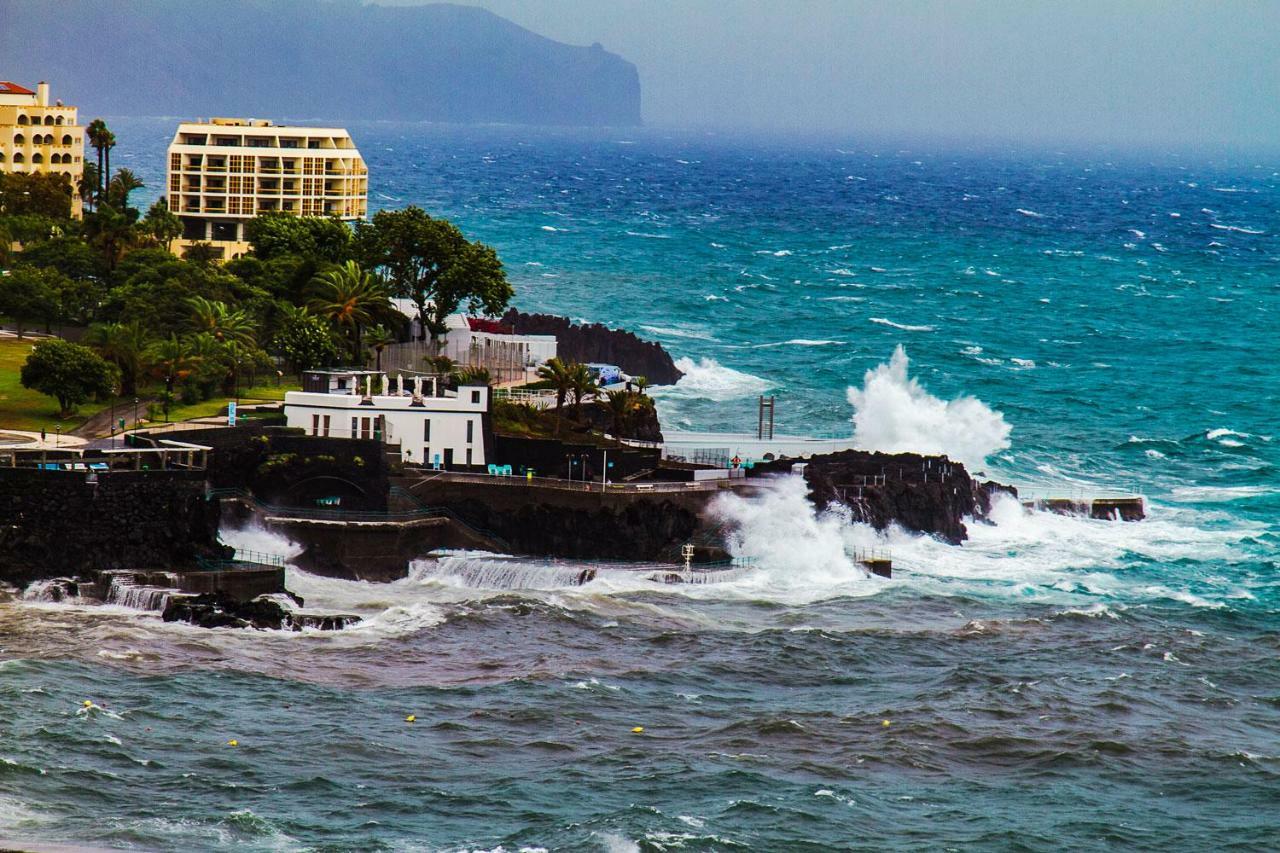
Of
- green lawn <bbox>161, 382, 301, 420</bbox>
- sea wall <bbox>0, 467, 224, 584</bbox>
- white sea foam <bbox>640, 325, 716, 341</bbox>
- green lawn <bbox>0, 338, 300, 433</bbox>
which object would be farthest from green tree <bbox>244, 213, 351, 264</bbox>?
sea wall <bbox>0, 467, 224, 584</bbox>

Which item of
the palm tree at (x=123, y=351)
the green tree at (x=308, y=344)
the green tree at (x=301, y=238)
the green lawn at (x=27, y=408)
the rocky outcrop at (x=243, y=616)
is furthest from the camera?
the green tree at (x=301, y=238)

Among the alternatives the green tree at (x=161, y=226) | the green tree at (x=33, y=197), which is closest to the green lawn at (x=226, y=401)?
the green tree at (x=161, y=226)

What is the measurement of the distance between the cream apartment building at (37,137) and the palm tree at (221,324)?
6509 centimetres

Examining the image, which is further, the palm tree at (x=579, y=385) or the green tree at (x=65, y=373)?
the palm tree at (x=579, y=385)

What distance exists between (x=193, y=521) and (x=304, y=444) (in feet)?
30.4

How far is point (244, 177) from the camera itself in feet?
540

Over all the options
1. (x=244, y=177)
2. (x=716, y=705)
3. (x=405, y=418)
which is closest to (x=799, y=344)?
(x=244, y=177)

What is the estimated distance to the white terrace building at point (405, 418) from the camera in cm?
10281

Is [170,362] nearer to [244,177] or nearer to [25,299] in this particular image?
[25,299]

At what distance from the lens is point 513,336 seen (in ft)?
423

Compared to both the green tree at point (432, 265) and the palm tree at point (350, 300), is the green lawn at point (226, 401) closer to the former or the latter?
the palm tree at point (350, 300)

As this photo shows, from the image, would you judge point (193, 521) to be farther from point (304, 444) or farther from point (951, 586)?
point (951, 586)

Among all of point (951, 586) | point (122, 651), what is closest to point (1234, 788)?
point (951, 586)

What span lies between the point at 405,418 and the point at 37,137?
92870 mm
